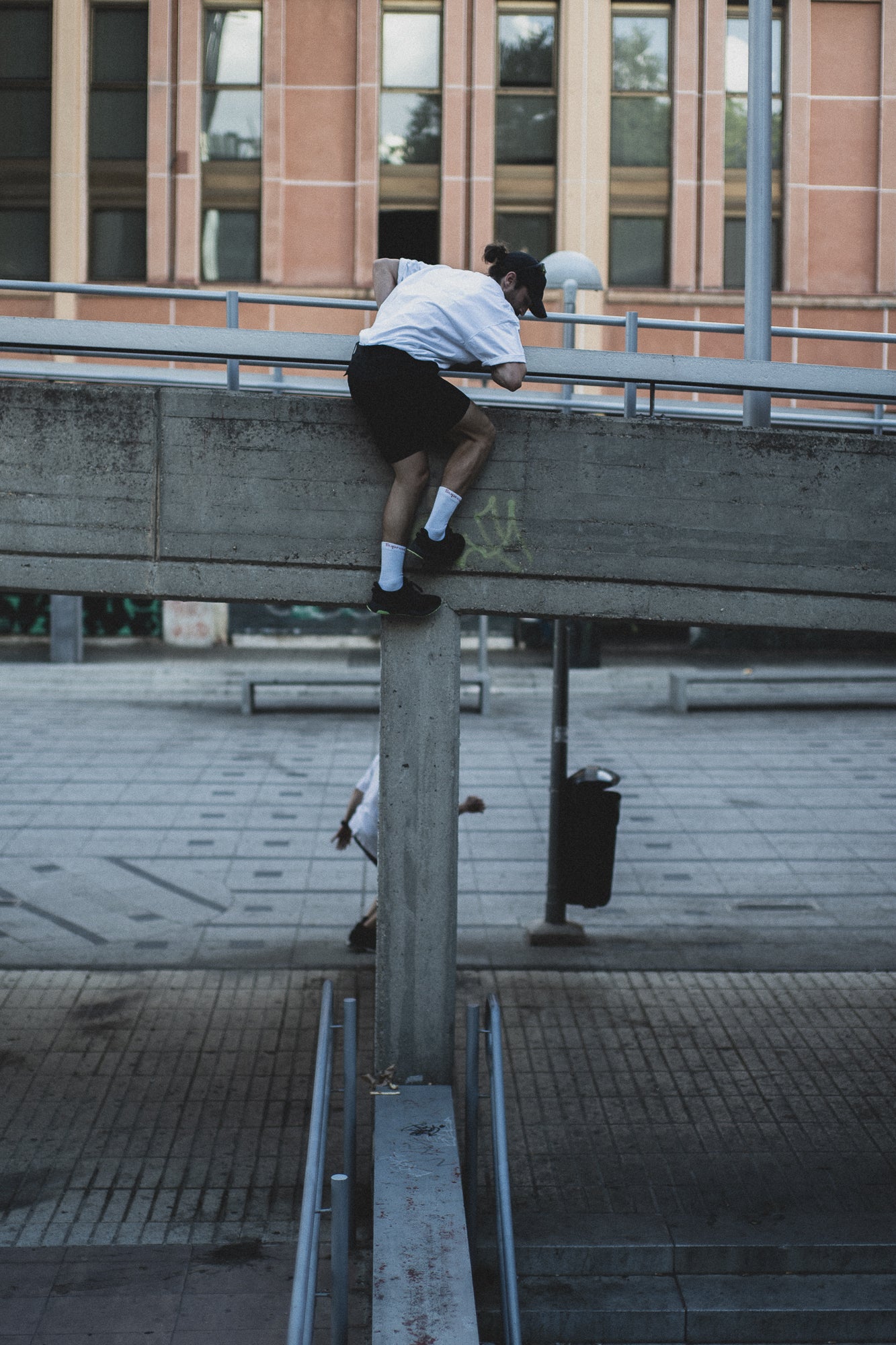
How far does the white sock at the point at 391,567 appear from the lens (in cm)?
630

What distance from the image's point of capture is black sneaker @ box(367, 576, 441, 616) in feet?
20.9

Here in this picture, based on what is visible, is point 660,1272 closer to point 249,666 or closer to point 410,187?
point 249,666

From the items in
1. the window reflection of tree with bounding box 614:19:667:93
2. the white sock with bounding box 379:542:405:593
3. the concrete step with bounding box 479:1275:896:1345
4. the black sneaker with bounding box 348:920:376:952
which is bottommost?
the concrete step with bounding box 479:1275:896:1345

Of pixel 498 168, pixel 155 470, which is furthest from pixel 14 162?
pixel 155 470

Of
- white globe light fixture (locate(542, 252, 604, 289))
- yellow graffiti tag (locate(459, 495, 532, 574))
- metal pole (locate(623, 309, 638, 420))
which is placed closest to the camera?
yellow graffiti tag (locate(459, 495, 532, 574))

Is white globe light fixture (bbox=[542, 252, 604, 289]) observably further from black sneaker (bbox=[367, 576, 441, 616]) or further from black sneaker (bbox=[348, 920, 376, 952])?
black sneaker (bbox=[367, 576, 441, 616])

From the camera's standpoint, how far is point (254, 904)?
1101cm

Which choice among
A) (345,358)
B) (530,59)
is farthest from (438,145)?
(345,358)

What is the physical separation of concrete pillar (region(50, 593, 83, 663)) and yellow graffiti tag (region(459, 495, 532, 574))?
16.7 meters

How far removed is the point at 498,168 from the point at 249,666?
9.28 meters

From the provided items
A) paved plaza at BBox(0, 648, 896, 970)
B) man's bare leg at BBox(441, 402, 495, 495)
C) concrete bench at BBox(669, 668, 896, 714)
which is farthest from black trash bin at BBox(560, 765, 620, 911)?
concrete bench at BBox(669, 668, 896, 714)

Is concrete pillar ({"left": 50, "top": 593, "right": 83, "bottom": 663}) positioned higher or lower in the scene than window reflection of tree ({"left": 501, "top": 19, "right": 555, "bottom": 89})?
lower

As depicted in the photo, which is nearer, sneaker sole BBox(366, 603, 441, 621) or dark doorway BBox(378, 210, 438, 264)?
sneaker sole BBox(366, 603, 441, 621)

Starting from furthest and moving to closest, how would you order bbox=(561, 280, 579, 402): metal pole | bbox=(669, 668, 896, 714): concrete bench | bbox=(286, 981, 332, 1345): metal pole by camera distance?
bbox=(669, 668, 896, 714): concrete bench < bbox=(561, 280, 579, 402): metal pole < bbox=(286, 981, 332, 1345): metal pole
